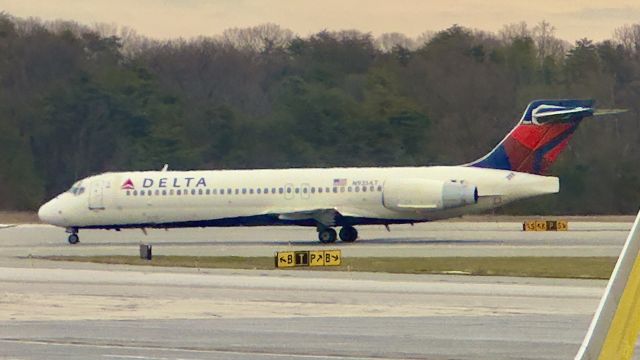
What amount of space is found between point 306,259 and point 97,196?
21.7 meters

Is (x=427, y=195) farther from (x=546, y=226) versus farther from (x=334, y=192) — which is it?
(x=546, y=226)

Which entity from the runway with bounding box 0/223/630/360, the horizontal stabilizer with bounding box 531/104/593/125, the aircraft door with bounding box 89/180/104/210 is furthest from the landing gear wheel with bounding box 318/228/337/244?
the runway with bounding box 0/223/630/360

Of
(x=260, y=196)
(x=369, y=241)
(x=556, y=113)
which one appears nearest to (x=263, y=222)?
(x=260, y=196)

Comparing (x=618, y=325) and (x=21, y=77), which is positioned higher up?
(x=21, y=77)

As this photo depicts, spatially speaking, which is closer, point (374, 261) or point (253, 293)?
point (253, 293)

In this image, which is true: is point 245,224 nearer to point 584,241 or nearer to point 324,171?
point 324,171

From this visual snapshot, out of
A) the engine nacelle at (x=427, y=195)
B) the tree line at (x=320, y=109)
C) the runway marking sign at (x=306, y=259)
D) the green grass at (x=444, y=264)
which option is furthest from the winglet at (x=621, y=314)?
the tree line at (x=320, y=109)

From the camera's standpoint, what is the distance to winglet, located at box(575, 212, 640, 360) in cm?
680

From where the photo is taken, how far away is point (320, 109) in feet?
274

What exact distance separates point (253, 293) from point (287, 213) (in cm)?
2660

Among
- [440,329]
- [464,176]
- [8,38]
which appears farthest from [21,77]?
[440,329]

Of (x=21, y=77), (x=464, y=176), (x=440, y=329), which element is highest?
(x=21, y=77)

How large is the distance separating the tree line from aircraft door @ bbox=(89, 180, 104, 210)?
2377 cm

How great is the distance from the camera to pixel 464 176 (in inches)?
2170
